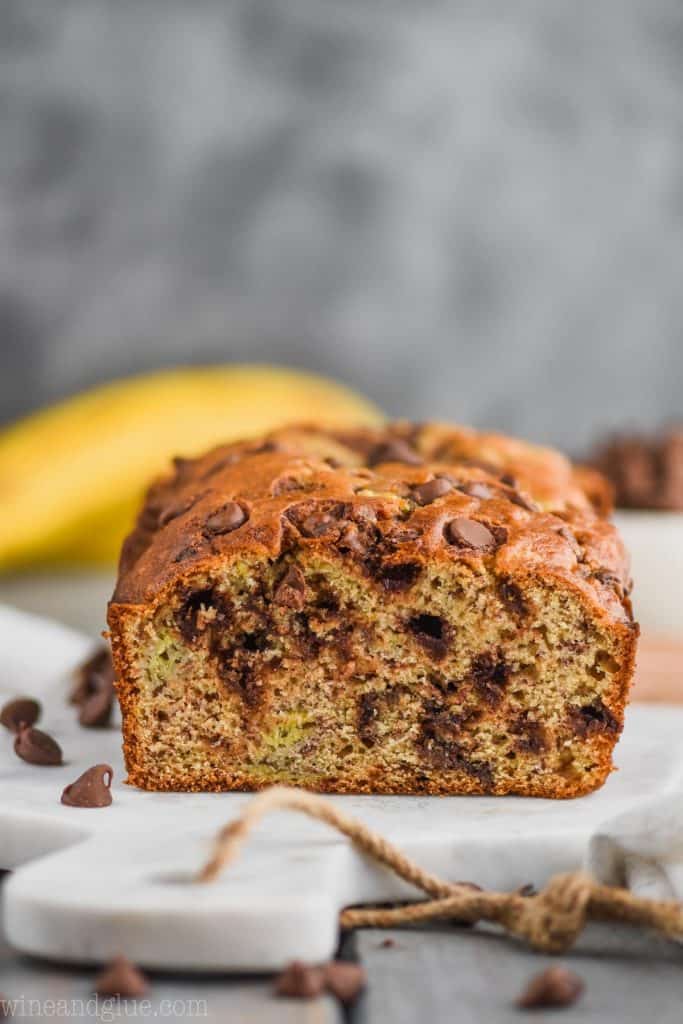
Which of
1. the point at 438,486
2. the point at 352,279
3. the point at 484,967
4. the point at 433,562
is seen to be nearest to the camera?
the point at 484,967

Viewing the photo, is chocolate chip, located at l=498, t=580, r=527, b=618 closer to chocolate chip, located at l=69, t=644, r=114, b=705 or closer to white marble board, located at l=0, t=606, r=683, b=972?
white marble board, located at l=0, t=606, r=683, b=972

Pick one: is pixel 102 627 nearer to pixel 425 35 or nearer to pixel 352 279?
pixel 352 279

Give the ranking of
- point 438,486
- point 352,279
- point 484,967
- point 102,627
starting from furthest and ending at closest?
point 352,279, point 102,627, point 438,486, point 484,967

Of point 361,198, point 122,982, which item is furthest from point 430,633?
point 361,198

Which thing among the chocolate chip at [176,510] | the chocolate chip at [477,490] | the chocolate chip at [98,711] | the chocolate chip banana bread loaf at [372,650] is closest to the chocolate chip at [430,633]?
the chocolate chip banana bread loaf at [372,650]

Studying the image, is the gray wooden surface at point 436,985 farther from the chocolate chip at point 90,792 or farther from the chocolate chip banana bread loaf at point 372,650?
the chocolate chip banana bread loaf at point 372,650

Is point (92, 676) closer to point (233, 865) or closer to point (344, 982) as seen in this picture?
point (233, 865)

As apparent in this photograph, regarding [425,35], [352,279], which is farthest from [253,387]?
[425,35]
